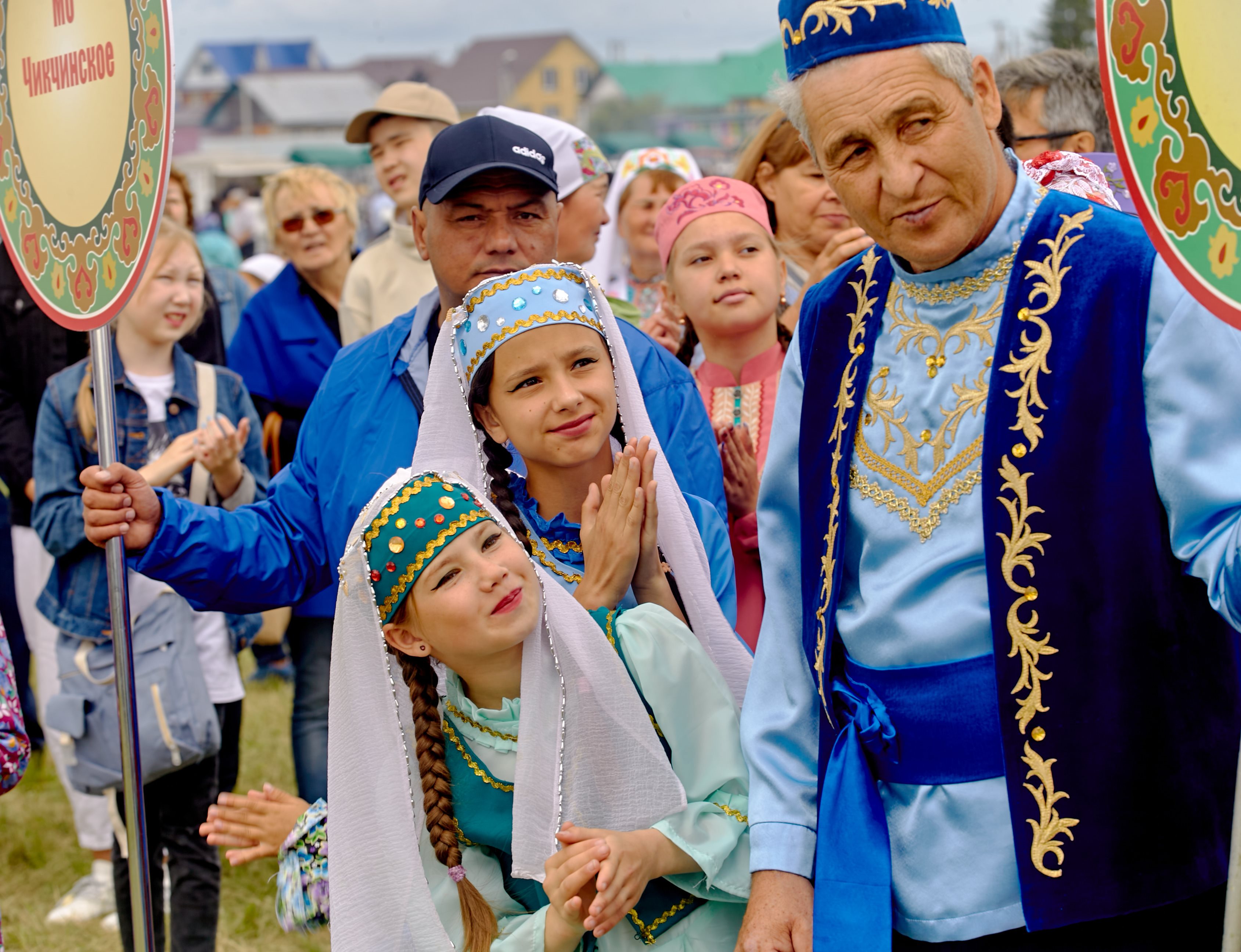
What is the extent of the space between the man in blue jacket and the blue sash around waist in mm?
900

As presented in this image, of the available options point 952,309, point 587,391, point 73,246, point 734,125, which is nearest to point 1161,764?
point 952,309

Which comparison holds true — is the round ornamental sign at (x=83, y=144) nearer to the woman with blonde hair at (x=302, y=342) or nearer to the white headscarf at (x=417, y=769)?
the white headscarf at (x=417, y=769)

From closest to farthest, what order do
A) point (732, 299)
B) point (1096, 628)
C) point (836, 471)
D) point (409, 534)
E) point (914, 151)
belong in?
1. point (1096, 628)
2. point (914, 151)
3. point (836, 471)
4. point (409, 534)
5. point (732, 299)

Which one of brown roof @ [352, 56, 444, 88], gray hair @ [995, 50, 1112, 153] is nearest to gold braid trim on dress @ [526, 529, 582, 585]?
gray hair @ [995, 50, 1112, 153]

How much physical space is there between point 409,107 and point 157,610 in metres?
2.28

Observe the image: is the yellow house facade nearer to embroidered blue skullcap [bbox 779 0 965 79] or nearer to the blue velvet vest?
embroidered blue skullcap [bbox 779 0 965 79]

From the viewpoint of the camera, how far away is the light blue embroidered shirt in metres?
1.48

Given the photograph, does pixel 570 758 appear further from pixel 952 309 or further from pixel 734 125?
pixel 734 125

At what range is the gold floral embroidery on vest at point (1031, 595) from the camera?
A: 5.24ft

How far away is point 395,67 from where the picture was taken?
274 feet

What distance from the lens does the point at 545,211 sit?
2.87 meters

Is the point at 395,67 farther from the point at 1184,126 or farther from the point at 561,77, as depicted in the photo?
the point at 1184,126

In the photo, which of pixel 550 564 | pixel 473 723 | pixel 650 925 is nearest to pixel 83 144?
pixel 550 564

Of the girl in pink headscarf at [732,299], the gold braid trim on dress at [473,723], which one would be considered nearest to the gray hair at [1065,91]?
the girl in pink headscarf at [732,299]
